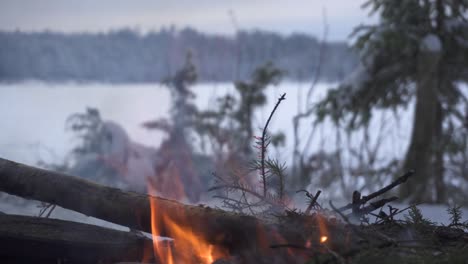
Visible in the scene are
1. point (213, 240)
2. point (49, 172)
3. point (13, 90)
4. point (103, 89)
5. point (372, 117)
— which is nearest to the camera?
point (213, 240)

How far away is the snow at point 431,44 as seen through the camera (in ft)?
13.1

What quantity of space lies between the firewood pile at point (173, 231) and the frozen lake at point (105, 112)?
2.26m

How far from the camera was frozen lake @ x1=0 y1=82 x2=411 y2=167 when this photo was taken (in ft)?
14.1

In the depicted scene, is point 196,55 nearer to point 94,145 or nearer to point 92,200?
point 94,145

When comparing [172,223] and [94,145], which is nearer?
[172,223]

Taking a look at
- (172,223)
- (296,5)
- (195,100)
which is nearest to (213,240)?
(172,223)

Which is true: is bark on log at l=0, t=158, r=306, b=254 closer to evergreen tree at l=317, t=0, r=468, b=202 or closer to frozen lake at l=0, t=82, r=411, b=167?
frozen lake at l=0, t=82, r=411, b=167

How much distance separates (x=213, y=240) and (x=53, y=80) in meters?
4.20

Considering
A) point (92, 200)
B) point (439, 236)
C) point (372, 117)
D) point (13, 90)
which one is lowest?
point (439, 236)

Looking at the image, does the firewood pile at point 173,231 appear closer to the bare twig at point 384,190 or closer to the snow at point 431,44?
the bare twig at point 384,190

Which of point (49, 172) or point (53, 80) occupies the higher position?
point (53, 80)

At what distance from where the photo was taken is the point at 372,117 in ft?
15.5

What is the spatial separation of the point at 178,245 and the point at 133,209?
0.49 ft

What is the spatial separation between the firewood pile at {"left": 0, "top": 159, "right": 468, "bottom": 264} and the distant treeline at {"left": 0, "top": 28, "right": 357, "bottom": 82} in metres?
3.93
